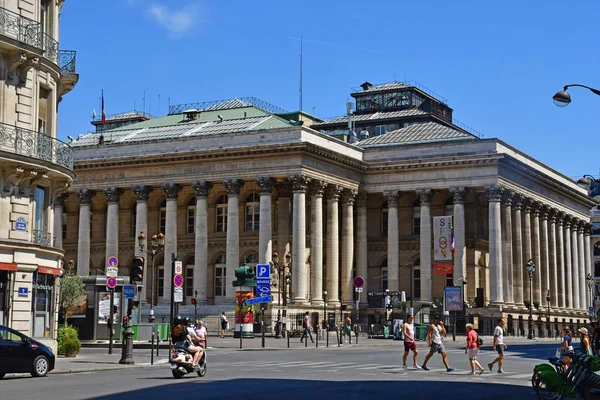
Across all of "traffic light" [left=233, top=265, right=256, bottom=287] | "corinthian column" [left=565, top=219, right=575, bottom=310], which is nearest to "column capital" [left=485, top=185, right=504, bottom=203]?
"corinthian column" [left=565, top=219, right=575, bottom=310]

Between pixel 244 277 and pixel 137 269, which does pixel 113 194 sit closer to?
pixel 244 277

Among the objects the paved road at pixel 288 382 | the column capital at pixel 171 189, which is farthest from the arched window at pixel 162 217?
the paved road at pixel 288 382

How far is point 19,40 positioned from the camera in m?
34.3

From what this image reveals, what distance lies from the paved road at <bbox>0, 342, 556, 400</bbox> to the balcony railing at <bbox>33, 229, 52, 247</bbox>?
5.78 meters

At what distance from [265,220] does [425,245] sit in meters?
12.8

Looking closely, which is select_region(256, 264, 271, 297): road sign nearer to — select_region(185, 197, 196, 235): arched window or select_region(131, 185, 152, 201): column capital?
select_region(131, 185, 152, 201): column capital

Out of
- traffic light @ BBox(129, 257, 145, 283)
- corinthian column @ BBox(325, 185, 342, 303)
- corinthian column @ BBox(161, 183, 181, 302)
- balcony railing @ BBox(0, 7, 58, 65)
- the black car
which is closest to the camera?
the black car

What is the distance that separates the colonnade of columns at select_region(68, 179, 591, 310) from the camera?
2916 inches

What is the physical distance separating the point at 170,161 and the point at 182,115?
48.5 feet

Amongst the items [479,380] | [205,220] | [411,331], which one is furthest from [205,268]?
[479,380]

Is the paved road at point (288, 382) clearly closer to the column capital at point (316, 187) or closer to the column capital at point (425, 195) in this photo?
the column capital at point (316, 187)

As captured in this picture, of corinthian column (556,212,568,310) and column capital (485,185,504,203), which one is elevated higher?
column capital (485,185,504,203)

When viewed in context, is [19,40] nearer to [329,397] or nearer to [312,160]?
[329,397]

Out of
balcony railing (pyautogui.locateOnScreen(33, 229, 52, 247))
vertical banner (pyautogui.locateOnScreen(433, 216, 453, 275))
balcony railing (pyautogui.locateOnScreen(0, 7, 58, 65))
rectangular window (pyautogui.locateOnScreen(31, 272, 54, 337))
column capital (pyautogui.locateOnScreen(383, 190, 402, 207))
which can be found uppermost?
balcony railing (pyautogui.locateOnScreen(0, 7, 58, 65))
